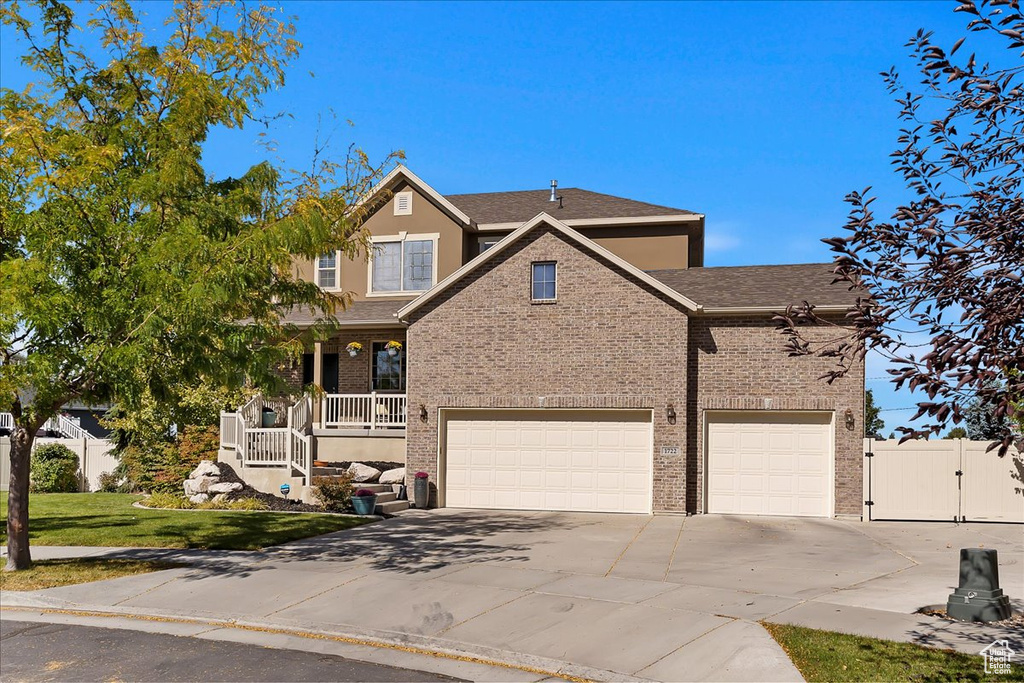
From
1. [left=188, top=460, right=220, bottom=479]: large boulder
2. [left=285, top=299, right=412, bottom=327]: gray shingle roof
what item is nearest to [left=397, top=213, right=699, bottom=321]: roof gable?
[left=285, top=299, right=412, bottom=327]: gray shingle roof

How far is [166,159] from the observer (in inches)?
530

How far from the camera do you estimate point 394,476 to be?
22562mm

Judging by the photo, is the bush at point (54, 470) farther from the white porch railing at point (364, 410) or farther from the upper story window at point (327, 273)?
the upper story window at point (327, 273)

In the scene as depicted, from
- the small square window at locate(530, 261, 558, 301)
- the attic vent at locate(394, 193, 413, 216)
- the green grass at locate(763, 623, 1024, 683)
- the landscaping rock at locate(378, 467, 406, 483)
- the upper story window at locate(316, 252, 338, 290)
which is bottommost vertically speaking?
the green grass at locate(763, 623, 1024, 683)

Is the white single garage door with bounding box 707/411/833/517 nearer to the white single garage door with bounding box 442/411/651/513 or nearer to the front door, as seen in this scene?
the white single garage door with bounding box 442/411/651/513

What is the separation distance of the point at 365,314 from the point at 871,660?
1903cm

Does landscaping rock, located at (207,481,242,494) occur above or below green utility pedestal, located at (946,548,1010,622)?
below

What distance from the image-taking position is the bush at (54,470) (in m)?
25.9

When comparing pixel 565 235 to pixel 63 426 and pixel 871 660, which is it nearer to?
pixel 871 660

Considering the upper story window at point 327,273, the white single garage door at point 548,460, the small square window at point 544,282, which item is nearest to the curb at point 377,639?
the white single garage door at point 548,460

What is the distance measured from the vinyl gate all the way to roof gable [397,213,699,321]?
5482 mm

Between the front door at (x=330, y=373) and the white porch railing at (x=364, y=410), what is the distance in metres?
1.73

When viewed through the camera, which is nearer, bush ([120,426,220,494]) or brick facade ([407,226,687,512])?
brick facade ([407,226,687,512])

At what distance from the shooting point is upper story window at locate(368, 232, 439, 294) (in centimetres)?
2719
